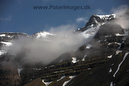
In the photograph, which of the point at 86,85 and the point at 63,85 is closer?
the point at 86,85

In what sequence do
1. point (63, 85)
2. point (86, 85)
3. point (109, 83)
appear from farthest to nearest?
point (63, 85) < point (86, 85) < point (109, 83)

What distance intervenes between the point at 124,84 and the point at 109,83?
918 inches

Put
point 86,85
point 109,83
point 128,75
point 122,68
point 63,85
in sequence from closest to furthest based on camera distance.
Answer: point 128,75 → point 109,83 → point 122,68 → point 86,85 → point 63,85

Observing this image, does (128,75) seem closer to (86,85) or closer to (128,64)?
(128,64)

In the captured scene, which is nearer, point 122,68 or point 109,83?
point 109,83

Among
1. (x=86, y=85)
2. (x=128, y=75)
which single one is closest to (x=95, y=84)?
(x=86, y=85)

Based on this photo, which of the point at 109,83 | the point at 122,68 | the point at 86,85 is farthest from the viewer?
the point at 86,85

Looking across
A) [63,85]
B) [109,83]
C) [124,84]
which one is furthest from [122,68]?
[63,85]

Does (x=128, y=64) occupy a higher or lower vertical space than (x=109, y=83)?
higher

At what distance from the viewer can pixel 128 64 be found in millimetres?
122250

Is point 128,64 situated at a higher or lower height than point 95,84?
higher

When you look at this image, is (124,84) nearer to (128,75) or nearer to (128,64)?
(128,75)

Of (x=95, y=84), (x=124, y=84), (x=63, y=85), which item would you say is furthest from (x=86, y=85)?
(x=63, y=85)

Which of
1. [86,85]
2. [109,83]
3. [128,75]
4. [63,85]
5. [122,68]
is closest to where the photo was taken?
[128,75]
